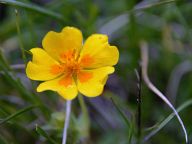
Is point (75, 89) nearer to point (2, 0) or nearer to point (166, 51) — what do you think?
point (2, 0)

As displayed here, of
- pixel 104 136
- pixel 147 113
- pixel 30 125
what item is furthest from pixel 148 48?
pixel 30 125

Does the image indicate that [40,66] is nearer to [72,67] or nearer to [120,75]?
[72,67]

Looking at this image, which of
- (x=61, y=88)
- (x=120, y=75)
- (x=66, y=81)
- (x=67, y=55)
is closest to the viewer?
(x=61, y=88)

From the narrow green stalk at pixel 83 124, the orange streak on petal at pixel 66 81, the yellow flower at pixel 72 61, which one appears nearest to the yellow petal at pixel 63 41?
the yellow flower at pixel 72 61

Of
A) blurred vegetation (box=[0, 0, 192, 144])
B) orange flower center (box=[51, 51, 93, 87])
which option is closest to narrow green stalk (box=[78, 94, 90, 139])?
blurred vegetation (box=[0, 0, 192, 144])

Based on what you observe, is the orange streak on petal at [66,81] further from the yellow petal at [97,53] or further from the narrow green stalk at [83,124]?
the narrow green stalk at [83,124]

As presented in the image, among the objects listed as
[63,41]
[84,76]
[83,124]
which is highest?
[63,41]

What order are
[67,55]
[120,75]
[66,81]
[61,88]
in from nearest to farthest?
[61,88]
[66,81]
[67,55]
[120,75]

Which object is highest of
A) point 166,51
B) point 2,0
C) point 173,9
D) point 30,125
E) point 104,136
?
point 2,0

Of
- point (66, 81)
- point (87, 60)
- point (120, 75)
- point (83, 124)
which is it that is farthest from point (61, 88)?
point (120, 75)
